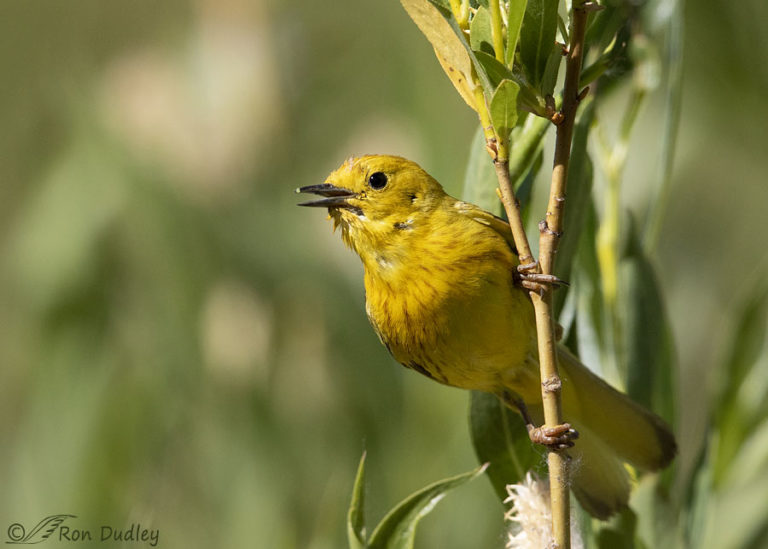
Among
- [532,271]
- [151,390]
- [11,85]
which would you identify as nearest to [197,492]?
[151,390]

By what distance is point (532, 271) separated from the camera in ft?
3.96

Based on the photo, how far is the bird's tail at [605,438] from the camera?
1.50 m

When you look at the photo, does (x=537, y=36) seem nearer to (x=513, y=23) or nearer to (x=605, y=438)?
(x=513, y=23)

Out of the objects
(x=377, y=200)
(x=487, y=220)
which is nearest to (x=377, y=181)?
(x=377, y=200)

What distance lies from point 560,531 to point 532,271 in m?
0.33

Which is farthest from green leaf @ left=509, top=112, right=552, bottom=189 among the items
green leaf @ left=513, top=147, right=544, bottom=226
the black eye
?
the black eye

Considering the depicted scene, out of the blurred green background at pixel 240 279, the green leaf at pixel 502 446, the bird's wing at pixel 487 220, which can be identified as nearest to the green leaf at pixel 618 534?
the green leaf at pixel 502 446

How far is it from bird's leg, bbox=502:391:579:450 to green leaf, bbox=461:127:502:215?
325mm

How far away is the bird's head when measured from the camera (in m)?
1.70

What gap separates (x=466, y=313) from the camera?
61.4 inches

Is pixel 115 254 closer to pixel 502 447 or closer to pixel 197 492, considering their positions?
pixel 197 492

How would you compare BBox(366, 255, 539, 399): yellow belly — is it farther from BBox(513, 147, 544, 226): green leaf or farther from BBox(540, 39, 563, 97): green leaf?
BBox(540, 39, 563, 97): green leaf

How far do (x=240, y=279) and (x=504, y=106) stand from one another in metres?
1.96

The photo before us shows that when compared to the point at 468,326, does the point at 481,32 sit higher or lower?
higher
